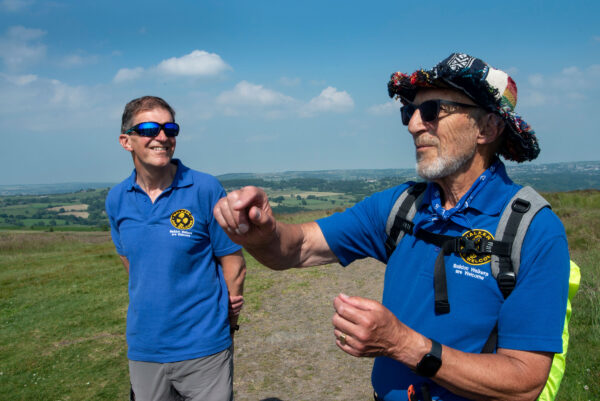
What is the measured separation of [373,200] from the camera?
251 cm

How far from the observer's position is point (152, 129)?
3498 millimetres

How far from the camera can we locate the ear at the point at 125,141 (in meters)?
3.57

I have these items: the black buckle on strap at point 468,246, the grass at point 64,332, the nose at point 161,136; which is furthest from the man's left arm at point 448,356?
the grass at point 64,332

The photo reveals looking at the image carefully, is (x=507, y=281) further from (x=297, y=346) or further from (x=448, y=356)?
(x=297, y=346)

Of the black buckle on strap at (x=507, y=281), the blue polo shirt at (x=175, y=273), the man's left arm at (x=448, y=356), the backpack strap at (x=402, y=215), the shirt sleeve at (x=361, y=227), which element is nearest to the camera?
the man's left arm at (x=448, y=356)

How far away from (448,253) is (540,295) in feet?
1.34

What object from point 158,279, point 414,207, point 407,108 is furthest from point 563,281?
point 158,279

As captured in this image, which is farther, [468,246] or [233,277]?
[233,277]

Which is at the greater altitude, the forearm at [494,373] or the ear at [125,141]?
the ear at [125,141]

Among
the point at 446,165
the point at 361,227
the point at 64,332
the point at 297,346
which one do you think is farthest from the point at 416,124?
the point at 64,332

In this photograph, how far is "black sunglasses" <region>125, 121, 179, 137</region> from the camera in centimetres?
349

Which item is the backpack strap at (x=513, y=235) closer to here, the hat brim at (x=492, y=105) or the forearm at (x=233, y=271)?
the hat brim at (x=492, y=105)

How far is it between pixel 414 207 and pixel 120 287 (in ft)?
32.0

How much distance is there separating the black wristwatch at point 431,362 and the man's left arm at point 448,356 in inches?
0.6
